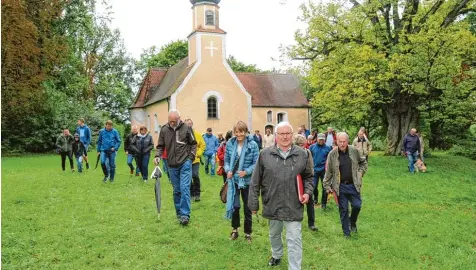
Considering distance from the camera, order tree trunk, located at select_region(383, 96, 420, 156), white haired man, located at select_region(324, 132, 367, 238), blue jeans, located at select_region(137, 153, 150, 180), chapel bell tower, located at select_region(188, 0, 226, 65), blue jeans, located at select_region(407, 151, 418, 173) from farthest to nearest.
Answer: chapel bell tower, located at select_region(188, 0, 226, 65), tree trunk, located at select_region(383, 96, 420, 156), blue jeans, located at select_region(407, 151, 418, 173), blue jeans, located at select_region(137, 153, 150, 180), white haired man, located at select_region(324, 132, 367, 238)

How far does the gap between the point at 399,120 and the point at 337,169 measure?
2079cm

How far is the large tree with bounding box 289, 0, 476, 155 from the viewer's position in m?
22.8

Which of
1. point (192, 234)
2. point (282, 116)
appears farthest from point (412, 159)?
point (282, 116)

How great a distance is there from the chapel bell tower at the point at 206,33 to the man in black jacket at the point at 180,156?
28322 millimetres

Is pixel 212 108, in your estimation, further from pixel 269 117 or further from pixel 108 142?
pixel 108 142

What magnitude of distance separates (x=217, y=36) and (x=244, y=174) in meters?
30.9

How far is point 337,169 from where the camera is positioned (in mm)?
8570

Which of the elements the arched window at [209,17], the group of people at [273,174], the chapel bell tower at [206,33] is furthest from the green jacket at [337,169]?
the arched window at [209,17]

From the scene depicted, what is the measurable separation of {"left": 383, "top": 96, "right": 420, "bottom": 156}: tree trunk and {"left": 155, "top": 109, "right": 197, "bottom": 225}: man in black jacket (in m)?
21.2

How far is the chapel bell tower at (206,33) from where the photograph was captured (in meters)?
36.9

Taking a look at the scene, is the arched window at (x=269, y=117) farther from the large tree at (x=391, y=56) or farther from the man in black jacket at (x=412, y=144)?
the man in black jacket at (x=412, y=144)

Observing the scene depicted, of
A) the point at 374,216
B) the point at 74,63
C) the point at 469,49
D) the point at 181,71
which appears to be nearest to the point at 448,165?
the point at 469,49

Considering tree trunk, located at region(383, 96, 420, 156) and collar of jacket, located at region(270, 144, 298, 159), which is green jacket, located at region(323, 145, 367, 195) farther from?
tree trunk, located at region(383, 96, 420, 156)

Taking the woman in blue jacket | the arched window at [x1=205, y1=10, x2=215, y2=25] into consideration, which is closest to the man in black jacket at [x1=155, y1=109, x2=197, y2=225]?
the woman in blue jacket
